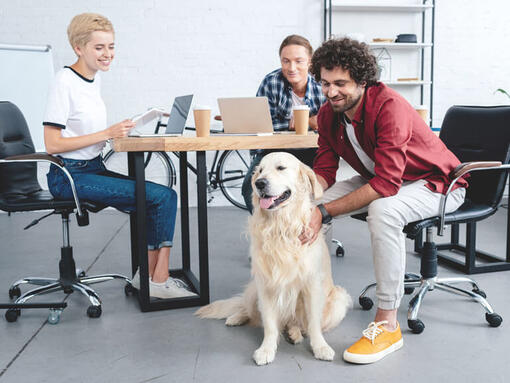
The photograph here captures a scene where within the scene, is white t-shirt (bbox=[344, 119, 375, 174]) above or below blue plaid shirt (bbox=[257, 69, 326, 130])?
below

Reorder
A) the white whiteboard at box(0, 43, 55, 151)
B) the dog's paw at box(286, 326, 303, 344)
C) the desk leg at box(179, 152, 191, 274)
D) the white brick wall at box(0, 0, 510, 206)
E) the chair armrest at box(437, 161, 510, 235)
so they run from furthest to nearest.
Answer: the white brick wall at box(0, 0, 510, 206)
the white whiteboard at box(0, 43, 55, 151)
the desk leg at box(179, 152, 191, 274)
the chair armrest at box(437, 161, 510, 235)
the dog's paw at box(286, 326, 303, 344)

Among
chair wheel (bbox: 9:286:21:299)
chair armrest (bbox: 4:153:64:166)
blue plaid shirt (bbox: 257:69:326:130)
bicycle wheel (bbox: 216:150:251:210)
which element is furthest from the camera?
bicycle wheel (bbox: 216:150:251:210)

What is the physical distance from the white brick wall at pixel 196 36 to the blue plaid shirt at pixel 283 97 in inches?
91.4

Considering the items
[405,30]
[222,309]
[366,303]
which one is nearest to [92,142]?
[222,309]

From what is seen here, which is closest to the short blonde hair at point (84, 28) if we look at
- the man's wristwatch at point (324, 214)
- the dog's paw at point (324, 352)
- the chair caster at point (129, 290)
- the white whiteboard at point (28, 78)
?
the chair caster at point (129, 290)

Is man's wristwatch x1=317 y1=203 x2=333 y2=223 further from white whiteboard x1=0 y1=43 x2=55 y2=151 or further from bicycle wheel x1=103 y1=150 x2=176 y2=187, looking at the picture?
white whiteboard x1=0 y1=43 x2=55 y2=151

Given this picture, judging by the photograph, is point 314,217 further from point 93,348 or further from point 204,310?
point 93,348

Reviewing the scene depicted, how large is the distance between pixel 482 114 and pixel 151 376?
1970mm

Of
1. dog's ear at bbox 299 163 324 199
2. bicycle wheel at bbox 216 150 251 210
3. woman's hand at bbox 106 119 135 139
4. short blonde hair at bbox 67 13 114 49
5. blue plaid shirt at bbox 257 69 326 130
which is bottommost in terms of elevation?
bicycle wheel at bbox 216 150 251 210

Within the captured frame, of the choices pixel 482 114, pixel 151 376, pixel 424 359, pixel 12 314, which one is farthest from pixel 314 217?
pixel 12 314

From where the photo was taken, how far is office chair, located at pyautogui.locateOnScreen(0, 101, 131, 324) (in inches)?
88.7

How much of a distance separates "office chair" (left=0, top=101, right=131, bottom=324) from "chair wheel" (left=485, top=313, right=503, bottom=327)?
5.57 ft

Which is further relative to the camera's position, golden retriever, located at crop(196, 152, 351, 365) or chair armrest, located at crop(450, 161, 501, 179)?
chair armrest, located at crop(450, 161, 501, 179)

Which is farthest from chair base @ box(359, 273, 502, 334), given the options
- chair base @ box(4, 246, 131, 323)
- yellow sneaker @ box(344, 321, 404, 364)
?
chair base @ box(4, 246, 131, 323)
